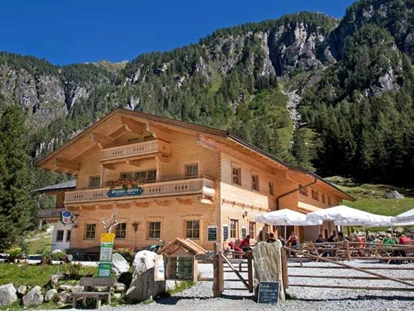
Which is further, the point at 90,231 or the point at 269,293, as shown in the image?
the point at 90,231

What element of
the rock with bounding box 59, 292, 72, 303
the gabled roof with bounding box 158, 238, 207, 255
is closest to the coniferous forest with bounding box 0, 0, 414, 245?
the rock with bounding box 59, 292, 72, 303

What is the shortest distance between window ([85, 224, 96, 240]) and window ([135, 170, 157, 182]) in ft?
14.7

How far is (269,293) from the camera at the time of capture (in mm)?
10227

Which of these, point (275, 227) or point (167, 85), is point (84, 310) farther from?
point (167, 85)

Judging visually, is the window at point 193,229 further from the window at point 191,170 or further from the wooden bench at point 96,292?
the wooden bench at point 96,292

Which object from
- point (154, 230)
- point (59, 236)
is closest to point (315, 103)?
point (59, 236)

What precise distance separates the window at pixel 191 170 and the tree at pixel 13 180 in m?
17.3

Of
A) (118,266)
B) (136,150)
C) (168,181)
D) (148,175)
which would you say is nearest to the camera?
(118,266)

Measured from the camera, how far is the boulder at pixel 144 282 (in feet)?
39.2

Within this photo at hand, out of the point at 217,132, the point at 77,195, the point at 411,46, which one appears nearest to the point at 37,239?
the point at 77,195

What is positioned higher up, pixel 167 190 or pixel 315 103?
pixel 315 103

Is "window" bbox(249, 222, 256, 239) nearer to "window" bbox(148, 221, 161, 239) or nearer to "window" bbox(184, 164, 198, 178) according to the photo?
"window" bbox(184, 164, 198, 178)

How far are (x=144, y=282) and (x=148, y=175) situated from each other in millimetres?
12976

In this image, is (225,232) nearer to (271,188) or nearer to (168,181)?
(168,181)
